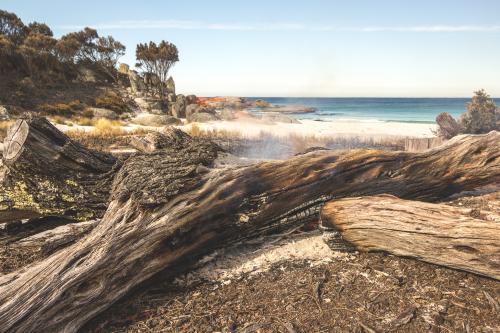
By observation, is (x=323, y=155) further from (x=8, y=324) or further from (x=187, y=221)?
(x=8, y=324)

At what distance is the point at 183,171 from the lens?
3836 millimetres

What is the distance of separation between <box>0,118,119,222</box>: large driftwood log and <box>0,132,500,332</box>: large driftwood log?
74cm

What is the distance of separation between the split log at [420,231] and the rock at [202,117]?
815 inches

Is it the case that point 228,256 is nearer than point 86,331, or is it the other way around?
point 86,331

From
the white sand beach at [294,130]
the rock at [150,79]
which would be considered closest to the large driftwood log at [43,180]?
the white sand beach at [294,130]

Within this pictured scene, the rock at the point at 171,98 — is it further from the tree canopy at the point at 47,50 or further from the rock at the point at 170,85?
the tree canopy at the point at 47,50

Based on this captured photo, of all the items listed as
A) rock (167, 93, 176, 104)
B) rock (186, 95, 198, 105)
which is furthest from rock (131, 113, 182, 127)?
rock (186, 95, 198, 105)

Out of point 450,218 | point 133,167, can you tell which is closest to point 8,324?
point 133,167

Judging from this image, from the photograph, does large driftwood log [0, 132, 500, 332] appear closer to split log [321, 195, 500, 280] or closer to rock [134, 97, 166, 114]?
split log [321, 195, 500, 280]

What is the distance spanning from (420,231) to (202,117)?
2189 centimetres

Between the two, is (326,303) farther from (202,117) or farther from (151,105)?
(151,105)

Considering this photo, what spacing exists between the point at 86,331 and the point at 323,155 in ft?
10.1

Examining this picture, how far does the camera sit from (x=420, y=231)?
3.58m

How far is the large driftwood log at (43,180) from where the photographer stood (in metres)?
4.35
